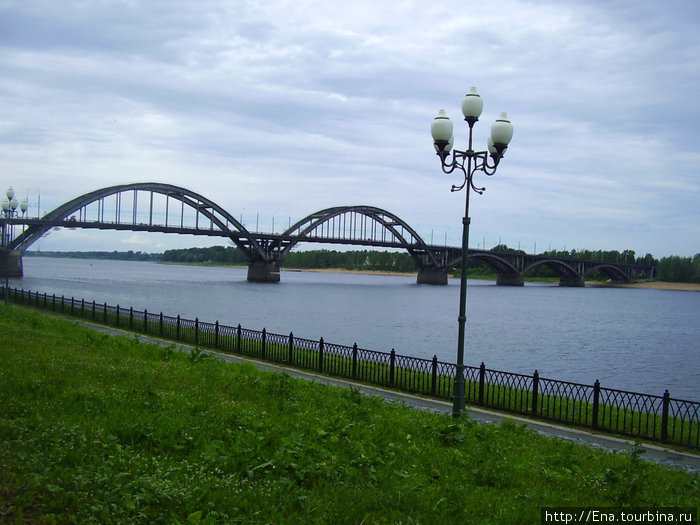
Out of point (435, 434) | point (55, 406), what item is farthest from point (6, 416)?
point (435, 434)

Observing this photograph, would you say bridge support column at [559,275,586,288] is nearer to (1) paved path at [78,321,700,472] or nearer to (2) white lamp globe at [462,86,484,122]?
(1) paved path at [78,321,700,472]

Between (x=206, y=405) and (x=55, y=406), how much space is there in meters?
1.90

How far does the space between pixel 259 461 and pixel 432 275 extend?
126899 millimetres

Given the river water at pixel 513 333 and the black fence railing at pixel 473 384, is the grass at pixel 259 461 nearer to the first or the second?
the black fence railing at pixel 473 384

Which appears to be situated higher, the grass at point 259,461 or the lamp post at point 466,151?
the lamp post at point 466,151

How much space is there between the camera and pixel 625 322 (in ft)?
190

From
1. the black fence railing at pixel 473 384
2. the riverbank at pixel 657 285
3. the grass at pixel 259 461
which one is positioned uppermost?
the grass at pixel 259 461

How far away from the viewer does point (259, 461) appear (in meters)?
6.22

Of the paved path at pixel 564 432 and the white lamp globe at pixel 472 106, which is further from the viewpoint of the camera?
the white lamp globe at pixel 472 106

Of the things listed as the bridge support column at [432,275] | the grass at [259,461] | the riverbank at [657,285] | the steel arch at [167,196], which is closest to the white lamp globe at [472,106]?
the grass at [259,461]

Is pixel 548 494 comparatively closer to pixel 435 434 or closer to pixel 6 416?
pixel 435 434

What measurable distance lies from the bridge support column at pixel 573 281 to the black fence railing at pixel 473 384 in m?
132

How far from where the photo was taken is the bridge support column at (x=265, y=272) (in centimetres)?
11012

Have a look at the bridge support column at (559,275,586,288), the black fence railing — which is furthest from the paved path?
the bridge support column at (559,275,586,288)
